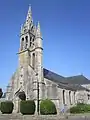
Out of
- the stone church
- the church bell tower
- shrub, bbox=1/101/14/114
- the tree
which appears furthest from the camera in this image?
the tree

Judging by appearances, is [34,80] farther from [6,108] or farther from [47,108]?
[47,108]

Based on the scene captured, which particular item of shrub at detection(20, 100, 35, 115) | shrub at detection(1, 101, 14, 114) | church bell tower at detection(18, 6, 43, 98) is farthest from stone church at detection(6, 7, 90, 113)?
shrub at detection(1, 101, 14, 114)

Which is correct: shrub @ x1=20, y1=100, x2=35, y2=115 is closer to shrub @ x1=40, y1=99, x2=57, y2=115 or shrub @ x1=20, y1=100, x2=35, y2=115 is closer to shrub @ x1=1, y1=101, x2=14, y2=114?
shrub @ x1=40, y1=99, x2=57, y2=115

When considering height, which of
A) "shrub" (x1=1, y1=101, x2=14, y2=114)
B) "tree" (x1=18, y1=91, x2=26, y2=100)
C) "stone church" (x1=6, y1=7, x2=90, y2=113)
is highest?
"stone church" (x1=6, y1=7, x2=90, y2=113)

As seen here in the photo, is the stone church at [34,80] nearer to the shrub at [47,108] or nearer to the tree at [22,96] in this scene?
the tree at [22,96]

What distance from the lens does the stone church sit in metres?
37.5

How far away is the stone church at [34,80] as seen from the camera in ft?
123

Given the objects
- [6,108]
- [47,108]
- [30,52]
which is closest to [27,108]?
[47,108]

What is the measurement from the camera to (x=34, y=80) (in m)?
37.8

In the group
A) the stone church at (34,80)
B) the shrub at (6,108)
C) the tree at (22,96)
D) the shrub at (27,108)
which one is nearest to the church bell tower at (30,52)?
the stone church at (34,80)

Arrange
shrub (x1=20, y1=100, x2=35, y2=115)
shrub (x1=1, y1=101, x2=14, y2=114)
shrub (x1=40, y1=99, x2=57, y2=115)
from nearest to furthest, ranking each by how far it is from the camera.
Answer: shrub (x1=40, y1=99, x2=57, y2=115)
shrub (x1=20, y1=100, x2=35, y2=115)
shrub (x1=1, y1=101, x2=14, y2=114)

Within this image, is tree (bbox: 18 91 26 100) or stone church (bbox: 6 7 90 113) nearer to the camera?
stone church (bbox: 6 7 90 113)

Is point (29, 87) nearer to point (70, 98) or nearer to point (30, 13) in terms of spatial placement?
point (70, 98)

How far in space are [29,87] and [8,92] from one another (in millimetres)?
6489
